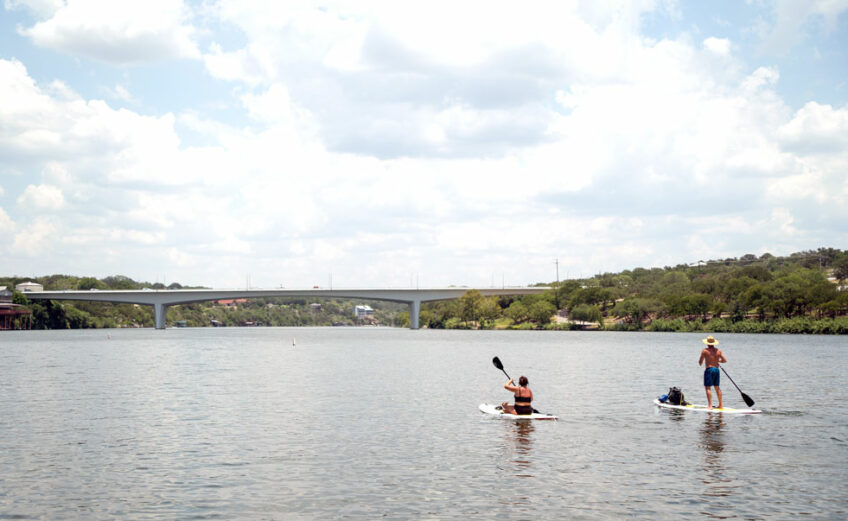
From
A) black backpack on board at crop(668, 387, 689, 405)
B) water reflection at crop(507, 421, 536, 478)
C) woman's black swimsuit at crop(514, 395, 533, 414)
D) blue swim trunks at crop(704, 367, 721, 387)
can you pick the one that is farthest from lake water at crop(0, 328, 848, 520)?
blue swim trunks at crop(704, 367, 721, 387)

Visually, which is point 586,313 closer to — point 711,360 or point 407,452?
point 711,360

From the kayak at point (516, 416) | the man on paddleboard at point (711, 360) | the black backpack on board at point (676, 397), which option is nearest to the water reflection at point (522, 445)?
the kayak at point (516, 416)

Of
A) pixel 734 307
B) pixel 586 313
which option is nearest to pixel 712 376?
pixel 734 307

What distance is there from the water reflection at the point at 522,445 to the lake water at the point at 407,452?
11 centimetres

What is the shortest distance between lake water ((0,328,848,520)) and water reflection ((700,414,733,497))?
0.12 m

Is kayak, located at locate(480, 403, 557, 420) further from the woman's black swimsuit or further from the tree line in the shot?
the tree line

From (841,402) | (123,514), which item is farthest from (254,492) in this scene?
(841,402)

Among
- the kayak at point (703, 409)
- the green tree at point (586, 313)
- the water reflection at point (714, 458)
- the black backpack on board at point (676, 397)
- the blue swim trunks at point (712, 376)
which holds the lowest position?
the water reflection at point (714, 458)

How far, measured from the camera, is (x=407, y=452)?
25.4 m

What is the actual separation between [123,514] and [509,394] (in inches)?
1135

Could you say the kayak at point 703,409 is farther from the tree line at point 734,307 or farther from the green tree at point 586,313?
the green tree at point 586,313

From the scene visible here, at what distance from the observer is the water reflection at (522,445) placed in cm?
2293

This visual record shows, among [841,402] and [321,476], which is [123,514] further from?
[841,402]

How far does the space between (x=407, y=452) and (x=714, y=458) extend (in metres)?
9.40
